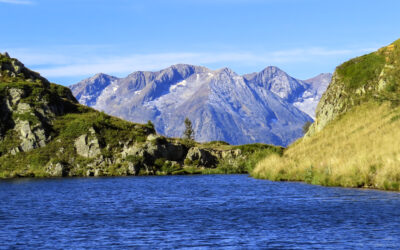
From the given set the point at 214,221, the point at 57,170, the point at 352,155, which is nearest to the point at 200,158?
the point at 57,170

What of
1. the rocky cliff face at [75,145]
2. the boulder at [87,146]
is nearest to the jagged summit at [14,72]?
the rocky cliff face at [75,145]

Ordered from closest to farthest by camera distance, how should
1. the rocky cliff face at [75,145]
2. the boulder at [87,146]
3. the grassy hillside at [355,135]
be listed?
the grassy hillside at [355,135] < the rocky cliff face at [75,145] < the boulder at [87,146]

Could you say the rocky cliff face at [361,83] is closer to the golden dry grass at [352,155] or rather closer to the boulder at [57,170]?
the golden dry grass at [352,155]

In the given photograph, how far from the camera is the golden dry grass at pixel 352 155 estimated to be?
51.5 m

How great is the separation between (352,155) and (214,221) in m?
28.4

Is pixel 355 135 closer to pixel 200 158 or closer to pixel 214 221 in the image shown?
pixel 214 221

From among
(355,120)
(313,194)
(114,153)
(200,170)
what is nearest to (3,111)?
(114,153)

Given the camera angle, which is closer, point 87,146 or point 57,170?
point 57,170

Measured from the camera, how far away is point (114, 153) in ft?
435

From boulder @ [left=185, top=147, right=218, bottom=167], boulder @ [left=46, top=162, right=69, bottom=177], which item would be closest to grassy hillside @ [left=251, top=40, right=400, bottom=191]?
boulder @ [left=185, top=147, right=218, bottom=167]

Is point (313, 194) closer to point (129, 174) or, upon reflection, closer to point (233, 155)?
point (129, 174)

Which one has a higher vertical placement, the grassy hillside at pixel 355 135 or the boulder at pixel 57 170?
the grassy hillside at pixel 355 135

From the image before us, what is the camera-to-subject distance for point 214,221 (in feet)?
120

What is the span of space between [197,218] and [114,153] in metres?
96.2
